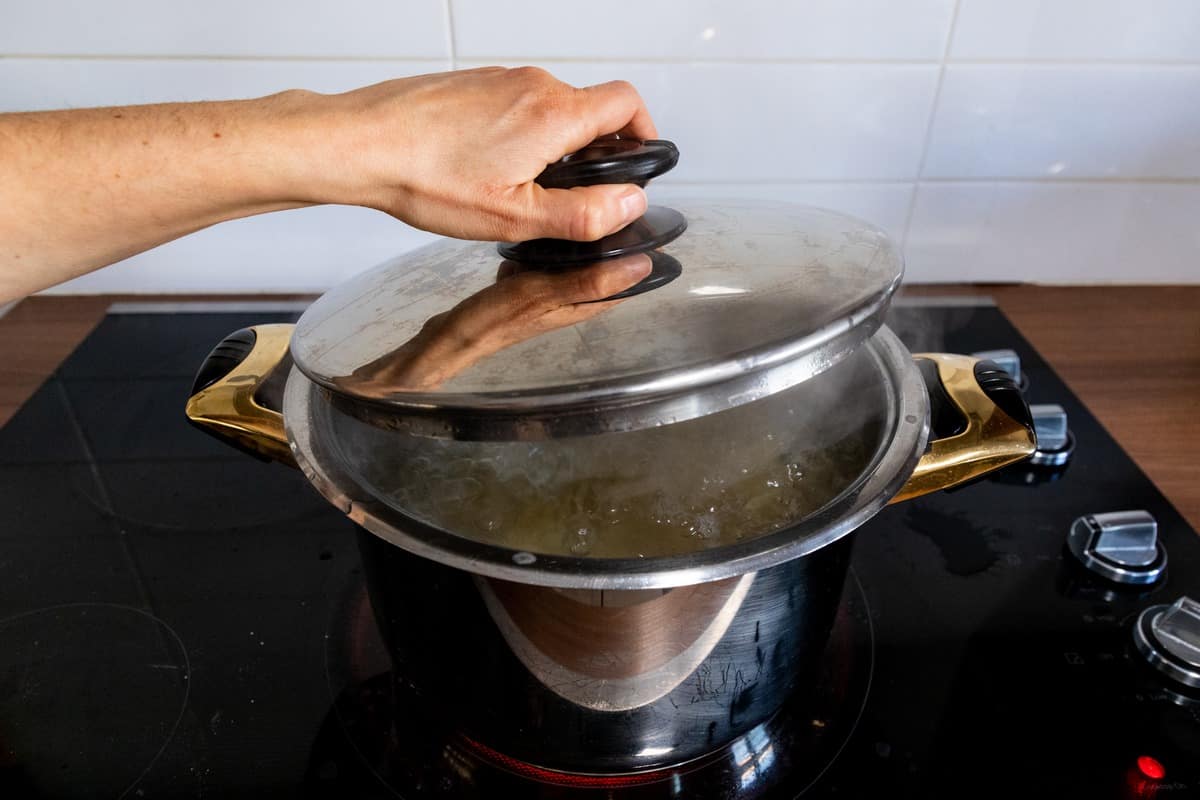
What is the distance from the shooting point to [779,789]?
0.55 m

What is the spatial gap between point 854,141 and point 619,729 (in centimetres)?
84

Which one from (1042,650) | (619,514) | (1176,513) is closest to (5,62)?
(619,514)

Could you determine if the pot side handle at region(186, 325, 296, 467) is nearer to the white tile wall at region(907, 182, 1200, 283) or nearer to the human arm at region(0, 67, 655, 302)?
the human arm at region(0, 67, 655, 302)

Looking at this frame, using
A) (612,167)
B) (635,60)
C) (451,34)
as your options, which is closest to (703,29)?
(635,60)

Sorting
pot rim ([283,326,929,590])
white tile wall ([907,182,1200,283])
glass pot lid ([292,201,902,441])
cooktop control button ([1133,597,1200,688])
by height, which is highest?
glass pot lid ([292,201,902,441])

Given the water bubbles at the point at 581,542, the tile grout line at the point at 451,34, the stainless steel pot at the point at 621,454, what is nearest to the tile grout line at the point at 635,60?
the tile grout line at the point at 451,34

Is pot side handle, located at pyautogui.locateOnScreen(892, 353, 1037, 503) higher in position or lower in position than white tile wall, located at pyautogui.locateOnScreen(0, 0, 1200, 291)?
lower

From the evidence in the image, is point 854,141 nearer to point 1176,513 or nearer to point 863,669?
point 1176,513

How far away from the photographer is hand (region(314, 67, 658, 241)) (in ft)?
1.61

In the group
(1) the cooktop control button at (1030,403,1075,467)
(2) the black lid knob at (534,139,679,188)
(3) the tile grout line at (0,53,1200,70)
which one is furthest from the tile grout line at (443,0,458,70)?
(1) the cooktop control button at (1030,403,1075,467)

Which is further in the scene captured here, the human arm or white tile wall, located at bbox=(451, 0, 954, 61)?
white tile wall, located at bbox=(451, 0, 954, 61)

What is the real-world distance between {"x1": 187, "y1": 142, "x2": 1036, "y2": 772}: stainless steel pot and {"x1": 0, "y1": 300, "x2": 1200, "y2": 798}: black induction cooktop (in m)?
0.07

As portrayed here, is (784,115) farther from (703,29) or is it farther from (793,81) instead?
(703,29)

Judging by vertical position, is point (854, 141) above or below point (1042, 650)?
above
